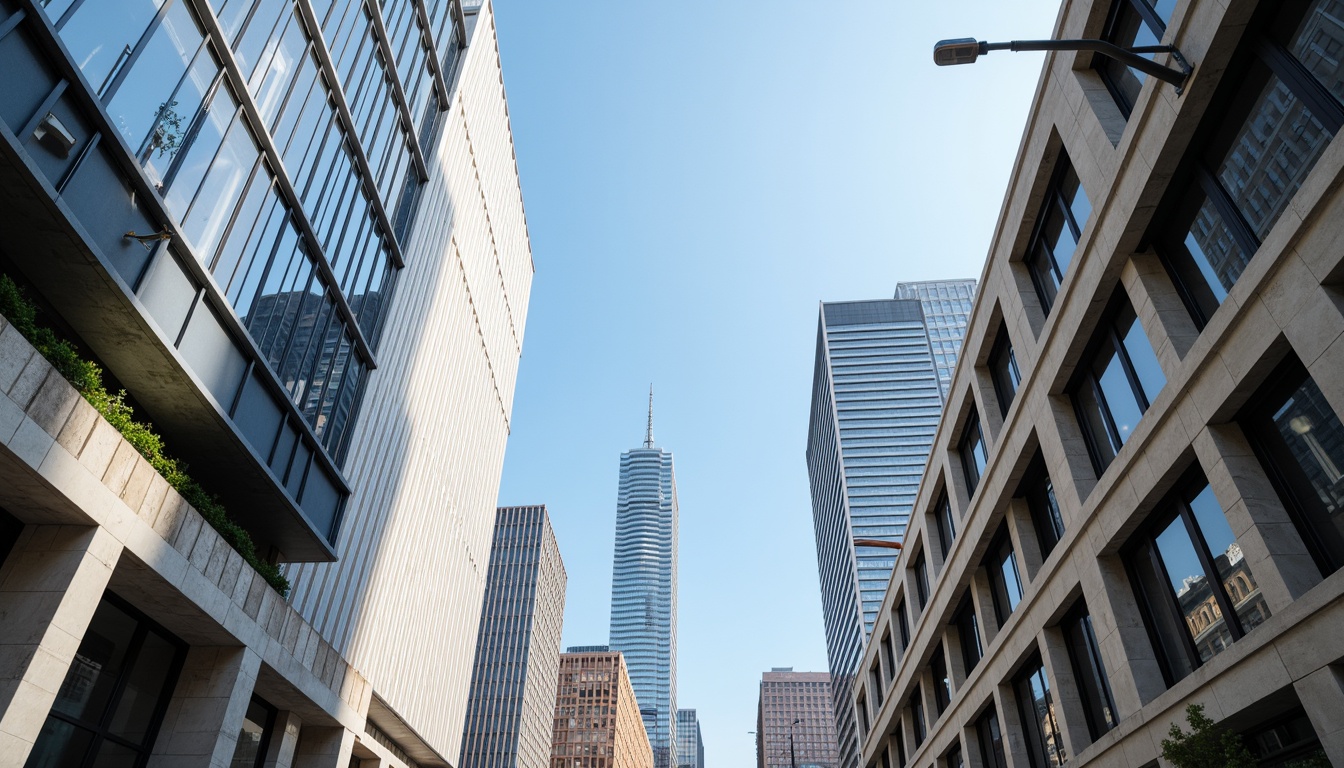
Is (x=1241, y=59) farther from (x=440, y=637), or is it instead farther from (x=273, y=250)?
(x=440, y=637)

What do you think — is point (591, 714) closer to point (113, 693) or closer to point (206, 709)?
point (206, 709)

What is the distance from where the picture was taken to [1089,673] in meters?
18.0

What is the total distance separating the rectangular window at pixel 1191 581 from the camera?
42.5ft

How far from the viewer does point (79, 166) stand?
14664mm

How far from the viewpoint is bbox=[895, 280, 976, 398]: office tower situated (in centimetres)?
16325

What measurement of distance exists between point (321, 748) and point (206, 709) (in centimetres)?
791

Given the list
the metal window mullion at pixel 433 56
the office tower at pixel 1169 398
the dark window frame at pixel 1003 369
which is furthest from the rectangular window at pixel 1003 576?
the metal window mullion at pixel 433 56

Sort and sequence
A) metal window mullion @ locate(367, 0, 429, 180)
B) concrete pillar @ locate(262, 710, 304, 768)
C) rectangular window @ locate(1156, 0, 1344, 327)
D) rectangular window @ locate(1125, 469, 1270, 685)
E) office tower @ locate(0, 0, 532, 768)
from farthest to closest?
metal window mullion @ locate(367, 0, 429, 180) < concrete pillar @ locate(262, 710, 304, 768) < office tower @ locate(0, 0, 532, 768) < rectangular window @ locate(1125, 469, 1270, 685) < rectangular window @ locate(1156, 0, 1344, 327)

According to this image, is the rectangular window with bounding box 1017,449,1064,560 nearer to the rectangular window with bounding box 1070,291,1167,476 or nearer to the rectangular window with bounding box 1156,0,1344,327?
the rectangular window with bounding box 1070,291,1167,476

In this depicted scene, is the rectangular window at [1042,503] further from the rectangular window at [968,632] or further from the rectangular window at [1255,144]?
the rectangular window at [1255,144]

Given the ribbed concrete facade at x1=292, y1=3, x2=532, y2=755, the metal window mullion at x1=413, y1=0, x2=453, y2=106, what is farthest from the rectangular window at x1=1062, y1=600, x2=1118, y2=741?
the metal window mullion at x1=413, y1=0, x2=453, y2=106

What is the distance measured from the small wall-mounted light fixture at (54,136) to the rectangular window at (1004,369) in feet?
73.6

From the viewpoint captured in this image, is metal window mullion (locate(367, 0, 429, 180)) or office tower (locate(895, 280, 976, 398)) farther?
office tower (locate(895, 280, 976, 398))

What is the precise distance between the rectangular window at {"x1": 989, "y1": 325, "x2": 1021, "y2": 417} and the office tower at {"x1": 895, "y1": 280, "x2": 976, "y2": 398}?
138 meters
